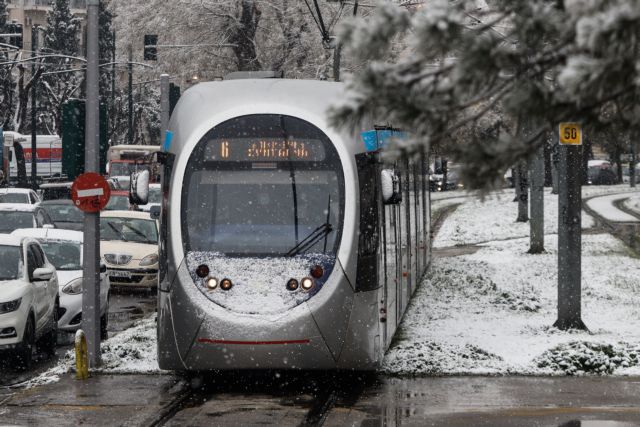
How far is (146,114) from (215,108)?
7225 centimetres

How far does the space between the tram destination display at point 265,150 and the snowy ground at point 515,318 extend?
1.62m

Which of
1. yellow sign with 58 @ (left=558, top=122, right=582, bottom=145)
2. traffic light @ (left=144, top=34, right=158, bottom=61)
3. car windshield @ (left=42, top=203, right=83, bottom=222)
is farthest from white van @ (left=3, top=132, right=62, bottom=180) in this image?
yellow sign with 58 @ (left=558, top=122, right=582, bottom=145)

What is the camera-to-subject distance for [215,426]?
10062 millimetres

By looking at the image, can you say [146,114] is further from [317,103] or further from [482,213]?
[317,103]

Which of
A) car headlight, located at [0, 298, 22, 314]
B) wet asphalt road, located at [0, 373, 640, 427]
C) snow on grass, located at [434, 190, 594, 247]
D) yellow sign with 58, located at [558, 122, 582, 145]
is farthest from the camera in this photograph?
snow on grass, located at [434, 190, 594, 247]

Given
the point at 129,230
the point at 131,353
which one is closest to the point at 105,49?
the point at 129,230

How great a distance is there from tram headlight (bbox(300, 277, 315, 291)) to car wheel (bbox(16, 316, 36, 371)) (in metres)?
3.85

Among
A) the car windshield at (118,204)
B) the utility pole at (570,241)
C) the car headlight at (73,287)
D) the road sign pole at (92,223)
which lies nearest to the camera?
the road sign pole at (92,223)

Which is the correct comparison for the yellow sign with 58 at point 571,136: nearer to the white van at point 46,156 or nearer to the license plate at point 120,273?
the license plate at point 120,273

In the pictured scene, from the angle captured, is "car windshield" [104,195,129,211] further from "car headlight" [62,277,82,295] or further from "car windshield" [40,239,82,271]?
"car headlight" [62,277,82,295]

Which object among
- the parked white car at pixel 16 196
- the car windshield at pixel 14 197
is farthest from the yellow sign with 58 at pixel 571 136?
the car windshield at pixel 14 197

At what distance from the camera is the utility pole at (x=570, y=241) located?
15234 millimetres

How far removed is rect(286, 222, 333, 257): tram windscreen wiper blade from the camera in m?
11.6

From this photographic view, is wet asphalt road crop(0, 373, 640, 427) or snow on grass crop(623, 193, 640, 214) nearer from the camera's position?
wet asphalt road crop(0, 373, 640, 427)
